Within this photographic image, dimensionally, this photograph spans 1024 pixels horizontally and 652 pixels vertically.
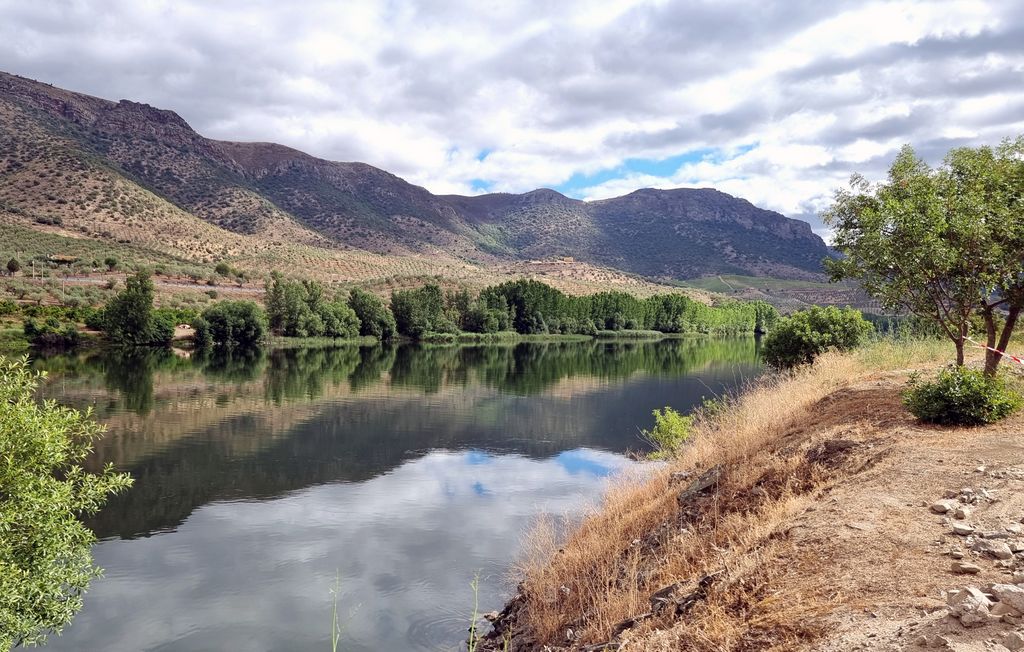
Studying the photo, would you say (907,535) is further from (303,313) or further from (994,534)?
(303,313)

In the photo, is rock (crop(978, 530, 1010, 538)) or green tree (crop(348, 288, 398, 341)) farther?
green tree (crop(348, 288, 398, 341))

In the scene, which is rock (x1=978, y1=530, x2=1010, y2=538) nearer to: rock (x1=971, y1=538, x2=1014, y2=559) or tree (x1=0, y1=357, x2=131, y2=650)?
rock (x1=971, y1=538, x2=1014, y2=559)

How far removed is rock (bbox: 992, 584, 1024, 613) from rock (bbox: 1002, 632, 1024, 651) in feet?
0.73

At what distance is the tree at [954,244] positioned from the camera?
11414 mm

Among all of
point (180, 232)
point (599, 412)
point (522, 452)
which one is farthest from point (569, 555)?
point (180, 232)

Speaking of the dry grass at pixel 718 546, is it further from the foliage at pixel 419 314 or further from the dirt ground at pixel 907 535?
the foliage at pixel 419 314

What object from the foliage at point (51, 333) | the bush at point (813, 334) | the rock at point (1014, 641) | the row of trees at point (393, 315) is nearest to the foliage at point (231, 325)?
the row of trees at point (393, 315)

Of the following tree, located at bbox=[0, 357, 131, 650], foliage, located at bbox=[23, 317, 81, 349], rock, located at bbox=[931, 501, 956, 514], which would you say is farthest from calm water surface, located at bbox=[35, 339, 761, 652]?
rock, located at bbox=[931, 501, 956, 514]

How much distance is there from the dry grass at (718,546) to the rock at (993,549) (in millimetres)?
1463

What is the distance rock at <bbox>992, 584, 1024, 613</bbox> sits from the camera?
15.5 ft

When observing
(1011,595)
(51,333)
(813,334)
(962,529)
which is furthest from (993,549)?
(51,333)

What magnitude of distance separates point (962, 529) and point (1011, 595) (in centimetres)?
213

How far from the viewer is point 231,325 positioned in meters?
69.5

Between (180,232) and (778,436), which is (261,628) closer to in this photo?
(778,436)
